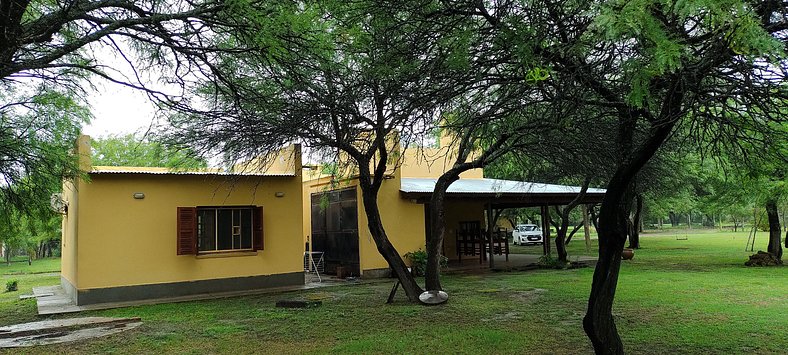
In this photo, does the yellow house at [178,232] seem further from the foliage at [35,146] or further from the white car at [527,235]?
the white car at [527,235]

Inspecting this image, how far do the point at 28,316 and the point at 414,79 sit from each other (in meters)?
9.18

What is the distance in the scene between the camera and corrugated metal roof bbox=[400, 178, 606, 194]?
16.5m

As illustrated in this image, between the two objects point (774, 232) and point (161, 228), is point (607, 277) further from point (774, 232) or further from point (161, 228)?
point (774, 232)

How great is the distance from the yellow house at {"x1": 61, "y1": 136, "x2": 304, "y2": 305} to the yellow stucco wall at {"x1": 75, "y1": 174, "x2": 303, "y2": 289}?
0.02 metres

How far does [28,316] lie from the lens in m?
10.1

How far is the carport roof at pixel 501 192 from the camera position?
15961mm

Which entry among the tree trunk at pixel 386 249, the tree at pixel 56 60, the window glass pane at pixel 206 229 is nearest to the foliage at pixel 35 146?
the tree at pixel 56 60

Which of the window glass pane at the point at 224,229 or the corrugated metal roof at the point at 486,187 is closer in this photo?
the window glass pane at the point at 224,229

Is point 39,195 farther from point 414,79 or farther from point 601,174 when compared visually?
point 601,174

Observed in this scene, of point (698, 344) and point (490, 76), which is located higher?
point (490, 76)

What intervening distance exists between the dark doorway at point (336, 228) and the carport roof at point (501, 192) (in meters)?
1.77

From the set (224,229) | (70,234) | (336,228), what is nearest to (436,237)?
(224,229)

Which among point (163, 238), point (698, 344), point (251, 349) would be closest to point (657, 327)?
point (698, 344)

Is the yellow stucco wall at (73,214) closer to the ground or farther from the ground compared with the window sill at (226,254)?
farther from the ground
